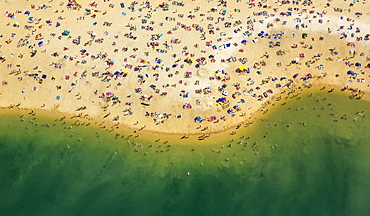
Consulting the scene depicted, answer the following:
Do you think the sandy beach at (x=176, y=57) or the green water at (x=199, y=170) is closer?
the green water at (x=199, y=170)

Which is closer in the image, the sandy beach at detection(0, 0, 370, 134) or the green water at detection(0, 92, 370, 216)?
the green water at detection(0, 92, 370, 216)

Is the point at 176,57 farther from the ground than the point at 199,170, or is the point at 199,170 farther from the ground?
the point at 176,57

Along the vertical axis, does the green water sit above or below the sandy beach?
below

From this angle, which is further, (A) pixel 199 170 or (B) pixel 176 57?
(B) pixel 176 57

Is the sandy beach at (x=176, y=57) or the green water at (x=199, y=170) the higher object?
the sandy beach at (x=176, y=57)
